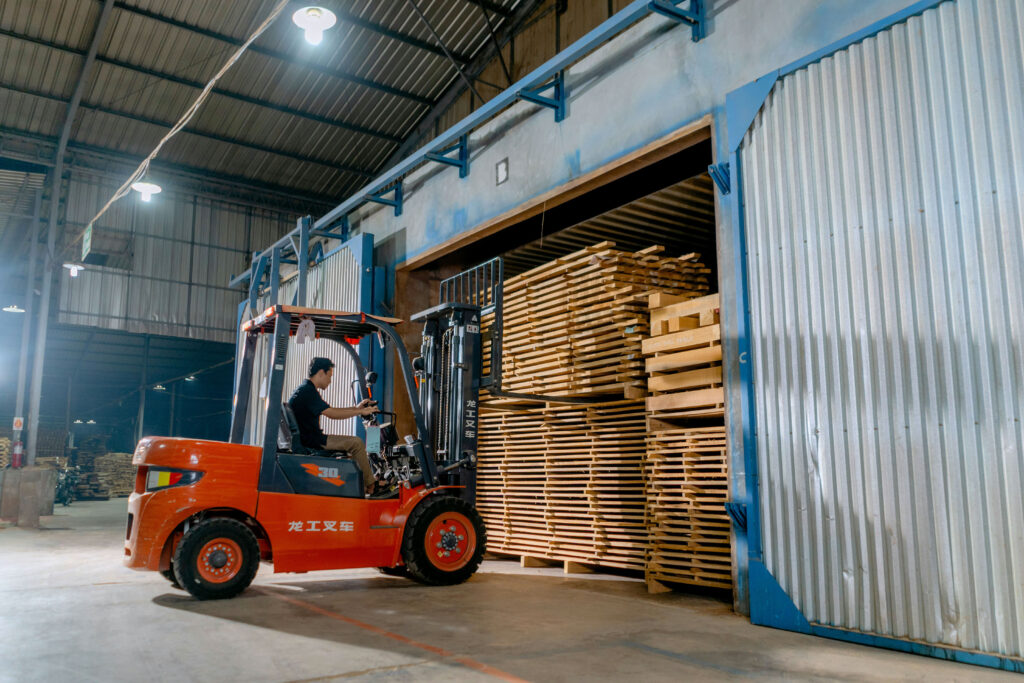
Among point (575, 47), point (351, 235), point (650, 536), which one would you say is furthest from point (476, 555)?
point (351, 235)

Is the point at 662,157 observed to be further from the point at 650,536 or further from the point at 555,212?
the point at 650,536

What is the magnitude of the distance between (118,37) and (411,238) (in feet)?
27.2

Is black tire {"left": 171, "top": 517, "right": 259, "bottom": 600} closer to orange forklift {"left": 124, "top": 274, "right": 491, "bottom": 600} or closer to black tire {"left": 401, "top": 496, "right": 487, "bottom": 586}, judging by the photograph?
orange forklift {"left": 124, "top": 274, "right": 491, "bottom": 600}

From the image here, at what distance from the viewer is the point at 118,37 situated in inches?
560

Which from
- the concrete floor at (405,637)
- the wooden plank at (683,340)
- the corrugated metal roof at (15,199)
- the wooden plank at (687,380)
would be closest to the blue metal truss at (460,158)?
the wooden plank at (683,340)

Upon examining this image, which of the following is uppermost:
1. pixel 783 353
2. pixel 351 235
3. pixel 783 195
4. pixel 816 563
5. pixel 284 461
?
pixel 351 235

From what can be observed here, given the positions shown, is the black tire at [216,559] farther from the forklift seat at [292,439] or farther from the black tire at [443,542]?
the black tire at [443,542]

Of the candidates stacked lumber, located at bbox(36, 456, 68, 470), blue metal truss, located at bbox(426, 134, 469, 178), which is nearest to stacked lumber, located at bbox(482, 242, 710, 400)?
blue metal truss, located at bbox(426, 134, 469, 178)

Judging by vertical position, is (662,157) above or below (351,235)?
below

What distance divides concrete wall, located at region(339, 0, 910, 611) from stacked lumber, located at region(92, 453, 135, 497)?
20.7 m

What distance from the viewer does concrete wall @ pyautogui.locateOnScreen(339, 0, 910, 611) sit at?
5.43 m

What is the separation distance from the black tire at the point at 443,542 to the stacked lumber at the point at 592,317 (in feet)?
5.74

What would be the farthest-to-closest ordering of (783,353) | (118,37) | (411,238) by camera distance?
1. (118,37)
2. (411,238)
3. (783,353)

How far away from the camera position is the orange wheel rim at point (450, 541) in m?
6.84
